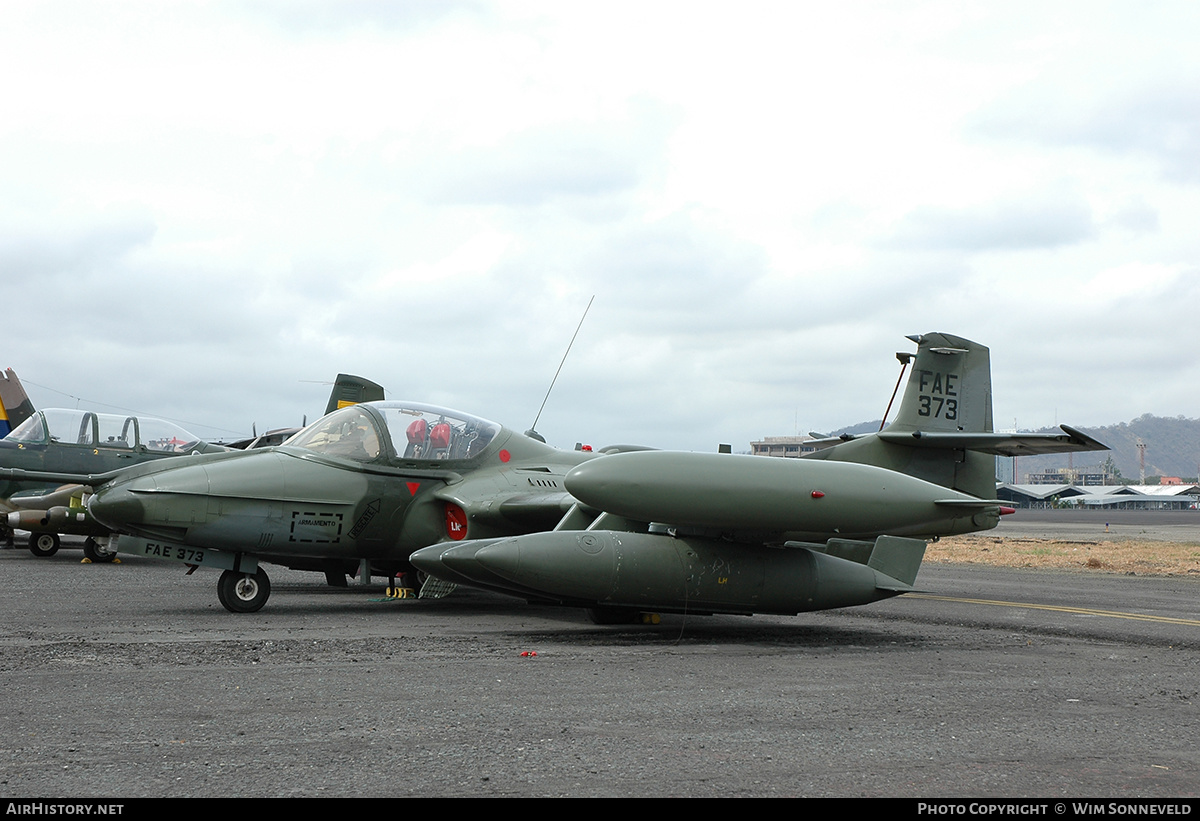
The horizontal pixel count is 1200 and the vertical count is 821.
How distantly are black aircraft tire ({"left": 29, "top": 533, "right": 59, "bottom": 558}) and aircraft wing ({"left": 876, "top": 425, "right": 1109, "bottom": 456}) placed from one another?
17188mm

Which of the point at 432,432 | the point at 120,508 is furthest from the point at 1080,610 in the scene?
the point at 120,508

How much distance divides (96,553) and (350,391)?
6217 millimetres

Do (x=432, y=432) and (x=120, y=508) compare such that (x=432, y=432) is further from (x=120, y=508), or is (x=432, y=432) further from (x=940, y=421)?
(x=940, y=421)

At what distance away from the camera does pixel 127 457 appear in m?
21.0

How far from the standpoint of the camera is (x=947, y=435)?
1485 centimetres

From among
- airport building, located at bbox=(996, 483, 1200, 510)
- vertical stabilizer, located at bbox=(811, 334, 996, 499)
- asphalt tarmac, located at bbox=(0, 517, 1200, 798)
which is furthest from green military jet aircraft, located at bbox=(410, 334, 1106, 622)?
airport building, located at bbox=(996, 483, 1200, 510)

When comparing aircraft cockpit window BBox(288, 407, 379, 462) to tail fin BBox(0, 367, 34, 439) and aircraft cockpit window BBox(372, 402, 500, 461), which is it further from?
tail fin BBox(0, 367, 34, 439)

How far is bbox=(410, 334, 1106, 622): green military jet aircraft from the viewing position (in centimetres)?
911

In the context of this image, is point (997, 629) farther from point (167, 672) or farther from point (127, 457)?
point (127, 457)

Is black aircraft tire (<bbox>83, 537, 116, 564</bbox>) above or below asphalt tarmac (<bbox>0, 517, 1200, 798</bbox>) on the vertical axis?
below

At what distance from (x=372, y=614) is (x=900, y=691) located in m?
6.60

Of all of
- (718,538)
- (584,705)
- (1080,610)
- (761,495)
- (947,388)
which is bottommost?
(1080,610)

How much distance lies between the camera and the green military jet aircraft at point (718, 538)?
911 cm

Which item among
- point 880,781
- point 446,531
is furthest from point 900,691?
point 446,531
